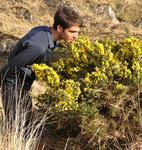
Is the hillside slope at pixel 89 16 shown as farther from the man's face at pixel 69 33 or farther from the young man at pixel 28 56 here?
the man's face at pixel 69 33

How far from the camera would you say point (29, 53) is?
4777mm

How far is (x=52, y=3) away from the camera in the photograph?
14164 mm

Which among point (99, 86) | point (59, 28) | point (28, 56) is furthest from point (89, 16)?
point (28, 56)

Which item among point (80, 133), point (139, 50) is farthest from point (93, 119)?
point (139, 50)

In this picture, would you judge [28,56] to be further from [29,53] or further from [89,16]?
[89,16]

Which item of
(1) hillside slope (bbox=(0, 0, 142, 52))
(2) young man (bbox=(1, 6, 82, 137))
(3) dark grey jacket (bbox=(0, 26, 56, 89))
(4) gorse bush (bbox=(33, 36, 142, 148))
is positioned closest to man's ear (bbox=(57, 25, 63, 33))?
(2) young man (bbox=(1, 6, 82, 137))

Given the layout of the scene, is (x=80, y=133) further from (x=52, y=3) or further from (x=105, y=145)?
(x=52, y=3)

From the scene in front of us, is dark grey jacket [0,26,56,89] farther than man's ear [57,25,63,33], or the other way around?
man's ear [57,25,63,33]

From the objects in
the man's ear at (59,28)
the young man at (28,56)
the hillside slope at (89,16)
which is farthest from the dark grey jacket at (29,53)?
the hillside slope at (89,16)

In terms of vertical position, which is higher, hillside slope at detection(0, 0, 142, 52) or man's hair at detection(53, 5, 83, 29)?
man's hair at detection(53, 5, 83, 29)

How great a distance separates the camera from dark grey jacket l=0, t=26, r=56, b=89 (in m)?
4.79

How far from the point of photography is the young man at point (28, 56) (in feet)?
15.8

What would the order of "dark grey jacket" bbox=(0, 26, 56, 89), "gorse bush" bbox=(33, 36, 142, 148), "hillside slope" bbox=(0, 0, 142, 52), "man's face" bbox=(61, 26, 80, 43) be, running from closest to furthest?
"dark grey jacket" bbox=(0, 26, 56, 89), "man's face" bbox=(61, 26, 80, 43), "gorse bush" bbox=(33, 36, 142, 148), "hillside slope" bbox=(0, 0, 142, 52)

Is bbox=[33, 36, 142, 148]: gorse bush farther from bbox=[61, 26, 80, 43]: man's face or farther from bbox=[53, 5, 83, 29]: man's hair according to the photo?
bbox=[53, 5, 83, 29]: man's hair
